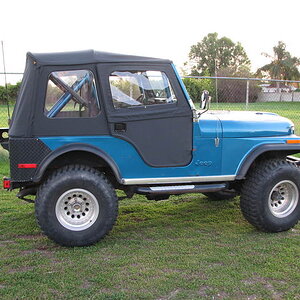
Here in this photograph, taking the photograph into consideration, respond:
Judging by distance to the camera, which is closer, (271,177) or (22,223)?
(271,177)

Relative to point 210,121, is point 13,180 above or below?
below

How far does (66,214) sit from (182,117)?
1.73m

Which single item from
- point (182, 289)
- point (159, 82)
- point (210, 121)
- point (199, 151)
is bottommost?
point (182, 289)

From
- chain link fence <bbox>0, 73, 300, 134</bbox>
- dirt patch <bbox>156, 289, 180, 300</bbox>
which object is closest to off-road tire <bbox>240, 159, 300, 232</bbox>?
dirt patch <bbox>156, 289, 180, 300</bbox>

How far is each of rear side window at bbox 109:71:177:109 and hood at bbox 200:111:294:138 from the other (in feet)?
2.00

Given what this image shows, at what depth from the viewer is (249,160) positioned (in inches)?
191

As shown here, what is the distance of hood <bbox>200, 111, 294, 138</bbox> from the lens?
4891mm

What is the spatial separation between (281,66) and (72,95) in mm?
61538

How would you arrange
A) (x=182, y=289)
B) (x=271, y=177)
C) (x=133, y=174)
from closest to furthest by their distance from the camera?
(x=182, y=289)
(x=133, y=174)
(x=271, y=177)

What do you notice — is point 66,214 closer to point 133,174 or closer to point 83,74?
point 133,174

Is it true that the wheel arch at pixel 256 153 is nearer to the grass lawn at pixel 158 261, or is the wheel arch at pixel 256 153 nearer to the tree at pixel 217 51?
the grass lawn at pixel 158 261

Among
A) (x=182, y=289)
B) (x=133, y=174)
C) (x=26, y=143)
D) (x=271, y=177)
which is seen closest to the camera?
(x=182, y=289)

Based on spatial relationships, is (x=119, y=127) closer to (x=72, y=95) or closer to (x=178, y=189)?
(x=72, y=95)

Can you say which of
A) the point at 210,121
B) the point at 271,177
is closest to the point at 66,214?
the point at 210,121
